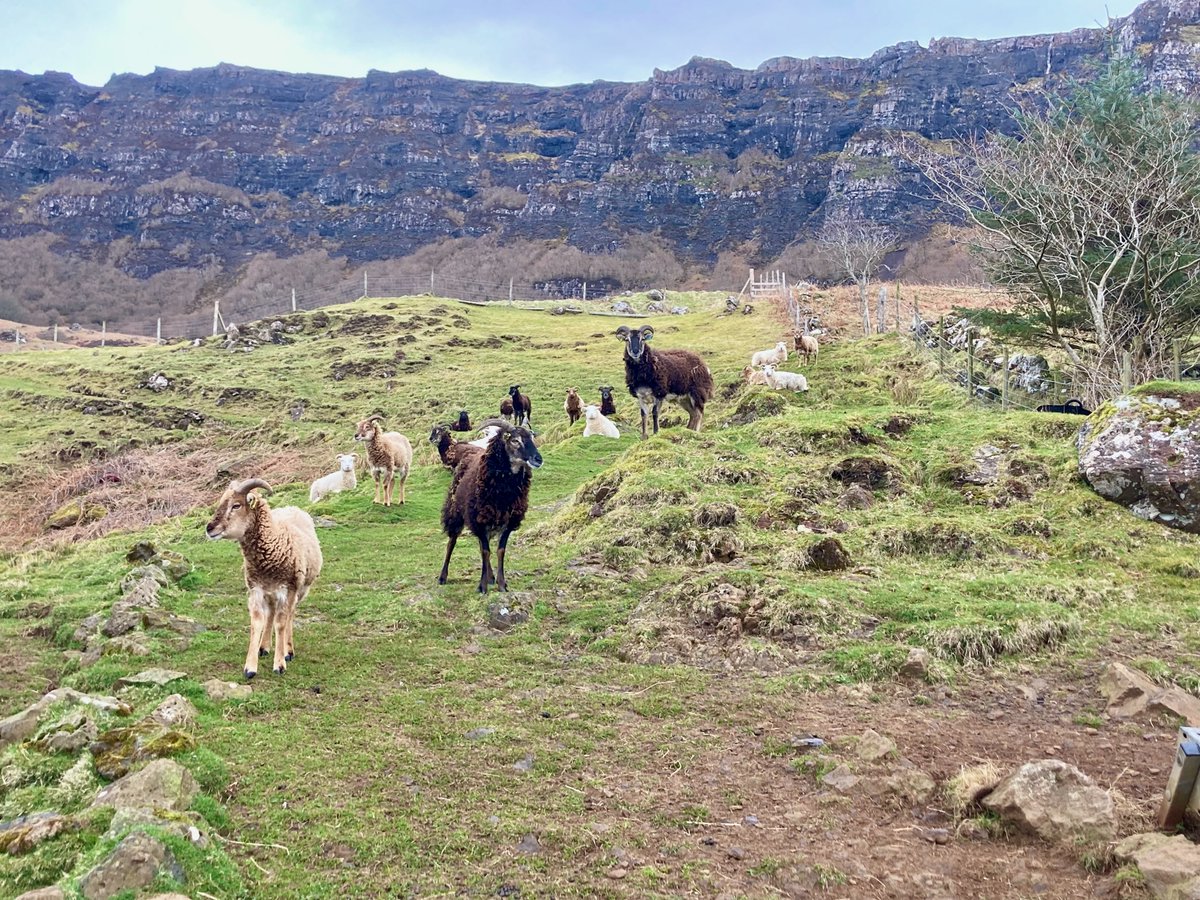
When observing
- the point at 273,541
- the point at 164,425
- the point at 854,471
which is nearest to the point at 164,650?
the point at 273,541

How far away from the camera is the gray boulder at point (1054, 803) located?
3936 millimetres

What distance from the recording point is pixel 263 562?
23.4ft

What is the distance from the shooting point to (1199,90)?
2092cm

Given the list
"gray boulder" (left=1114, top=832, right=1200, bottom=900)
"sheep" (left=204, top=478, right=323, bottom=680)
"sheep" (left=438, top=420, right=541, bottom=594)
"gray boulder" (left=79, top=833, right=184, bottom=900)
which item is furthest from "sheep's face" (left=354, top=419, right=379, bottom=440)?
"gray boulder" (left=1114, top=832, right=1200, bottom=900)

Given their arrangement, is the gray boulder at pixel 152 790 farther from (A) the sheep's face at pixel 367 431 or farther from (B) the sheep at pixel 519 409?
(B) the sheep at pixel 519 409

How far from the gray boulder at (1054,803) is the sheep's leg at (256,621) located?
5.99m

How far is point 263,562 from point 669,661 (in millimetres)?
4003

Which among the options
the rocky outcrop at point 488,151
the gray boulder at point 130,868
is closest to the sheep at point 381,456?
the gray boulder at point 130,868

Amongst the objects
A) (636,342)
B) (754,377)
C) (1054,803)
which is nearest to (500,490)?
(1054,803)

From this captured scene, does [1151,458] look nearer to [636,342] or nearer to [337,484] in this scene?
[636,342]

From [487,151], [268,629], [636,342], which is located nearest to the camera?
[268,629]

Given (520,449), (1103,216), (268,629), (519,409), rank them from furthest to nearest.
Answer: (519,409), (1103,216), (520,449), (268,629)

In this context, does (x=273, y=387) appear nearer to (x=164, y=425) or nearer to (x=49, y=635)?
(x=164, y=425)

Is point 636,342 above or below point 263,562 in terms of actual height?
above
